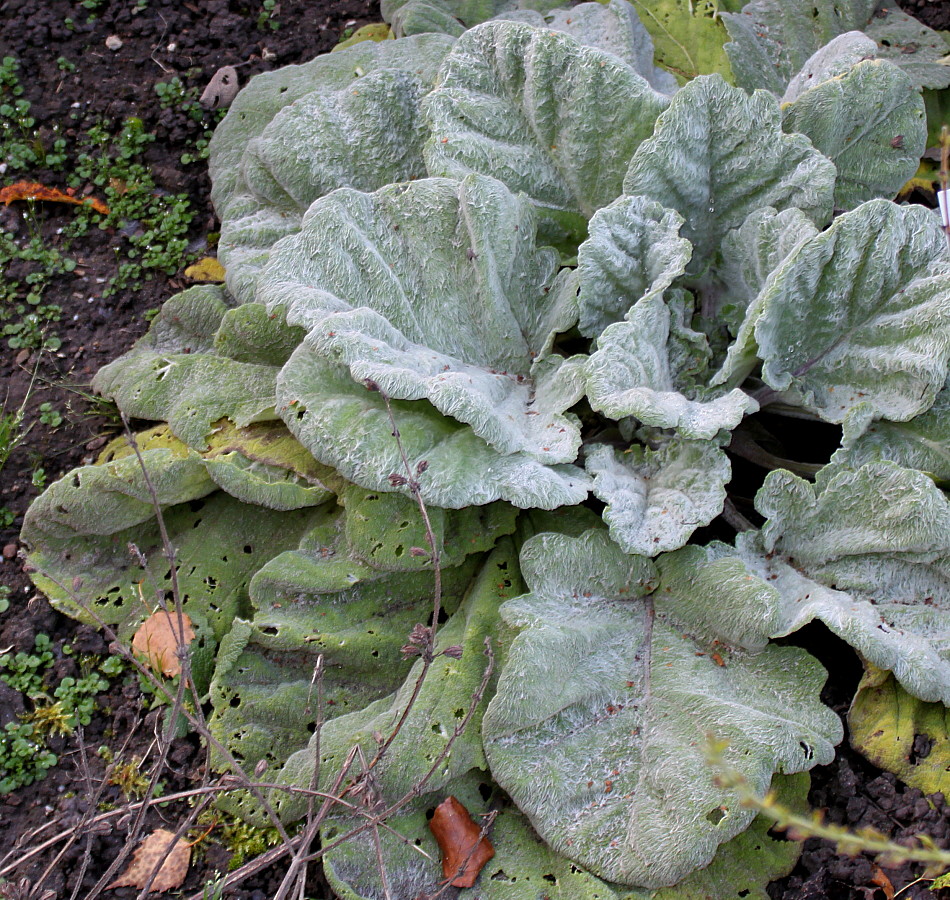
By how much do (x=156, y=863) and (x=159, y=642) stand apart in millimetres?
490

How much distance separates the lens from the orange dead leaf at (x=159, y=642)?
2.16 metres

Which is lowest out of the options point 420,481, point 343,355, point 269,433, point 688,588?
point 688,588

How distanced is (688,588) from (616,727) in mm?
327

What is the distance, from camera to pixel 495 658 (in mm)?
1955

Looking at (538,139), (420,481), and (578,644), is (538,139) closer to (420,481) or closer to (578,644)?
(420,481)

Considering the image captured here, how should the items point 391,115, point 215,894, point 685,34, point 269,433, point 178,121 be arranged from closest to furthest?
point 215,894 → point 269,433 → point 391,115 → point 685,34 → point 178,121

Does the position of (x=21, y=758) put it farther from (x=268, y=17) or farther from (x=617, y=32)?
(x=268, y=17)

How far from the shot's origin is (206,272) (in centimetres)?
302

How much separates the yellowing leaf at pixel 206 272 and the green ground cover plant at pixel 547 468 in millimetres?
475

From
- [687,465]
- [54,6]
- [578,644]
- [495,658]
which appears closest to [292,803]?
[495,658]

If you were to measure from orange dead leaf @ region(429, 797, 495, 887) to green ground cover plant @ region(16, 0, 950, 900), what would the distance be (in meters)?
0.03

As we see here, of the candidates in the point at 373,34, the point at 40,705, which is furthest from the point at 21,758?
the point at 373,34

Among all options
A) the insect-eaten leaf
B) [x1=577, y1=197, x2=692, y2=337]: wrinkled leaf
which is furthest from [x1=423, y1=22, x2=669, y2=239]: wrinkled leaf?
the insect-eaten leaf

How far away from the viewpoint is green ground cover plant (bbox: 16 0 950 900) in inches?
69.6
